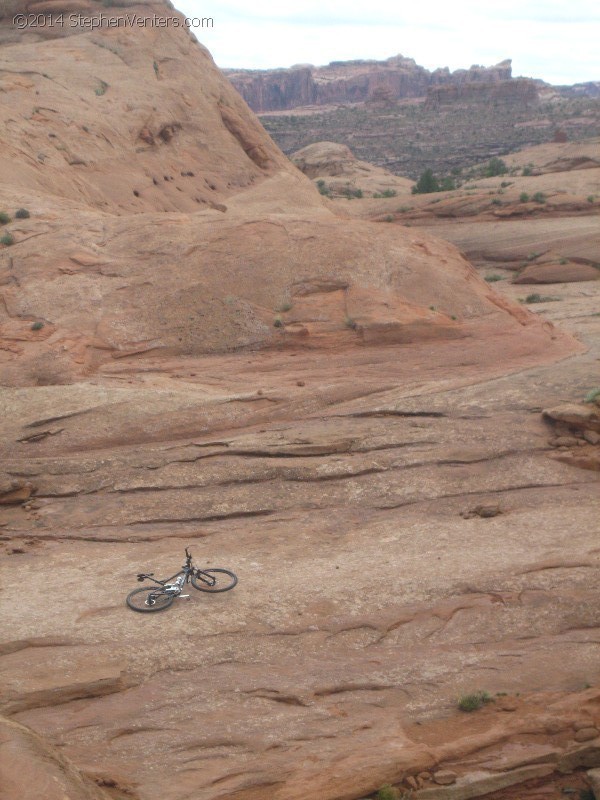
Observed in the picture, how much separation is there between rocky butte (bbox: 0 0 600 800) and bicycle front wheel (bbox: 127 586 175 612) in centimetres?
14

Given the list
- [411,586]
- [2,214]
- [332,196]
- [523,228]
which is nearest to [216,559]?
[411,586]

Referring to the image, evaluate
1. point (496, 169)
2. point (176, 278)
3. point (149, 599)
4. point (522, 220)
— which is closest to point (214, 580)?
point (149, 599)

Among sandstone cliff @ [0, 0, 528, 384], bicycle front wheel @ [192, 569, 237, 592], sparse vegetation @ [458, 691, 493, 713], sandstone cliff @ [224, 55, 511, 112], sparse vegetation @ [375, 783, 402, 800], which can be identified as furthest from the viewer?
sandstone cliff @ [224, 55, 511, 112]

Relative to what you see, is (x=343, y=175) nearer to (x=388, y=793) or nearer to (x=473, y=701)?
(x=473, y=701)

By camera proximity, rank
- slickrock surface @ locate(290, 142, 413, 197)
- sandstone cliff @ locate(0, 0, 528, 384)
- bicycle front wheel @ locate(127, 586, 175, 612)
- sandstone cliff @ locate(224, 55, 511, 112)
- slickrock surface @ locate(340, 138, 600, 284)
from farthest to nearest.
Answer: sandstone cliff @ locate(224, 55, 511, 112) → slickrock surface @ locate(290, 142, 413, 197) → slickrock surface @ locate(340, 138, 600, 284) → sandstone cliff @ locate(0, 0, 528, 384) → bicycle front wheel @ locate(127, 586, 175, 612)

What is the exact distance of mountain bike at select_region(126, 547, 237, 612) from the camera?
10.3 metres

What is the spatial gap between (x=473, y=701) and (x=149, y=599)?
3.68 meters

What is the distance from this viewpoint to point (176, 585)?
1039 cm

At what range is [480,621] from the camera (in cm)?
1035

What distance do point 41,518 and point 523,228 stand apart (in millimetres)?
27835

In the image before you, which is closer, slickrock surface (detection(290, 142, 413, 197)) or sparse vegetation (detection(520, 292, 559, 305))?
sparse vegetation (detection(520, 292, 559, 305))

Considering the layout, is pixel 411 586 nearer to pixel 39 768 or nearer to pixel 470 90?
pixel 39 768

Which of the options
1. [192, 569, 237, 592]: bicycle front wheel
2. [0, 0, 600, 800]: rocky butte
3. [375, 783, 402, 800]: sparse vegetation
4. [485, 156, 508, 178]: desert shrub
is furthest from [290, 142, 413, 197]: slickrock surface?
[375, 783, 402, 800]: sparse vegetation

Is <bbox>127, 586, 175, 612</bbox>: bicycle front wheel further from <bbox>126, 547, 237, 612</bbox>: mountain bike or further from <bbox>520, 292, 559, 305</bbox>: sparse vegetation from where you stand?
<bbox>520, 292, 559, 305</bbox>: sparse vegetation
